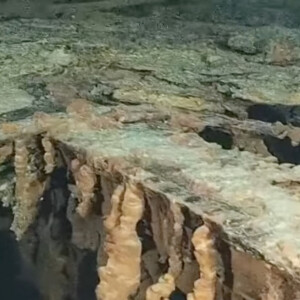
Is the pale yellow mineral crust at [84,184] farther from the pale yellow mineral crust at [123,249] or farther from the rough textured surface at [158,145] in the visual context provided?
the pale yellow mineral crust at [123,249]

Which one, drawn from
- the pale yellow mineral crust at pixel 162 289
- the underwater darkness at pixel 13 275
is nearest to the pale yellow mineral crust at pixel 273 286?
the pale yellow mineral crust at pixel 162 289

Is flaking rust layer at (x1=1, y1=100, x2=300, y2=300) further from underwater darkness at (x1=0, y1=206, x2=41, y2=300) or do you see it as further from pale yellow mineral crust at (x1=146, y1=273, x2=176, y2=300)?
underwater darkness at (x1=0, y1=206, x2=41, y2=300)

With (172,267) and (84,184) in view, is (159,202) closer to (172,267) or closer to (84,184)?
(172,267)

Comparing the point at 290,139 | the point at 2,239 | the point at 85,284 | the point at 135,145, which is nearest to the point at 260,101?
the point at 290,139

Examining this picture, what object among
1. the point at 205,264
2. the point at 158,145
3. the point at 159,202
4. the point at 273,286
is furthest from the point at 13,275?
the point at 273,286

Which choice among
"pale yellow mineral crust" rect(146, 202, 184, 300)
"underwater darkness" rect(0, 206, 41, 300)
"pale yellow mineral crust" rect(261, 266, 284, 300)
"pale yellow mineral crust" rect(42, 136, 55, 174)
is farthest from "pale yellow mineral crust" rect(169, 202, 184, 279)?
"underwater darkness" rect(0, 206, 41, 300)
